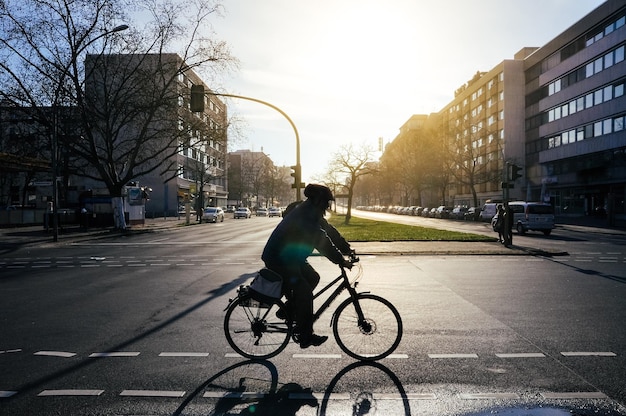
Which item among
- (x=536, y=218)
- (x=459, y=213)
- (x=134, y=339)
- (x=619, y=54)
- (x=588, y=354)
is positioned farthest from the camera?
(x=459, y=213)

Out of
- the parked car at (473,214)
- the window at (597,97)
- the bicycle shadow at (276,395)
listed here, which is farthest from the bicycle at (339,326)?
the window at (597,97)

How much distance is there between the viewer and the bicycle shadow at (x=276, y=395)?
343 centimetres

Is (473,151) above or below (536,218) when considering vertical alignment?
above

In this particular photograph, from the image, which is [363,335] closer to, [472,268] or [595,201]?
[472,268]

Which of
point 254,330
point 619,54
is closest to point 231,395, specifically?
point 254,330

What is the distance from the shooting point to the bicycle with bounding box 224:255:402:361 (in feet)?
15.4

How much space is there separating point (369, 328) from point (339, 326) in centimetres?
32

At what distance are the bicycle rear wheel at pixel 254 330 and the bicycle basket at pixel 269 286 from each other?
183 millimetres

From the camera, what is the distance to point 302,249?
179 inches

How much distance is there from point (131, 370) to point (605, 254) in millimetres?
15611

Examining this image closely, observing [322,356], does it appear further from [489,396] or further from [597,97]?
[597,97]

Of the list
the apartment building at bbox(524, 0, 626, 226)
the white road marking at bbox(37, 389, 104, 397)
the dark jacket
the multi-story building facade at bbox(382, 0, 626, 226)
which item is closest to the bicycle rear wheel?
the dark jacket

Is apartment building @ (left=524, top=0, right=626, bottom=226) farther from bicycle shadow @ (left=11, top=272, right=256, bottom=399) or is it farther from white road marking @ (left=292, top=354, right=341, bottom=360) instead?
white road marking @ (left=292, top=354, right=341, bottom=360)

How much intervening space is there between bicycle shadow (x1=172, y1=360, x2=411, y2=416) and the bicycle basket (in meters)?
0.70
